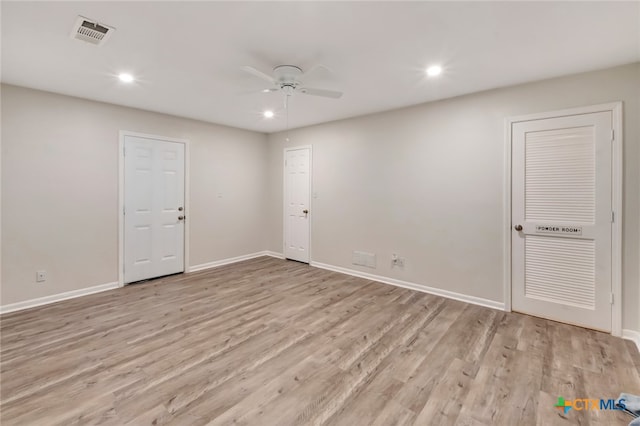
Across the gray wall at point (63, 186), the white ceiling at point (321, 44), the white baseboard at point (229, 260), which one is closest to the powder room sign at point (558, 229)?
the white ceiling at point (321, 44)

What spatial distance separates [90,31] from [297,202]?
3.92m

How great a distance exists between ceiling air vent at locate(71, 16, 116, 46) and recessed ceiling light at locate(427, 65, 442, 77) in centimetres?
273

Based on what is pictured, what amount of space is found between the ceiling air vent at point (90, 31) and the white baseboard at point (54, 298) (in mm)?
3115

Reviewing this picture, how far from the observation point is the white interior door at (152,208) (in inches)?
171

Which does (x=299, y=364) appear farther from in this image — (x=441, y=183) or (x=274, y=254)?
(x=274, y=254)

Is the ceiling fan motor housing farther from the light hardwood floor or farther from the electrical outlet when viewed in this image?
the electrical outlet

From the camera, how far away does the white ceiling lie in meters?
1.99

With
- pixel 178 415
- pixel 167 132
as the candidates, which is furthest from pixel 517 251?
pixel 167 132

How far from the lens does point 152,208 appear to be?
458 cm

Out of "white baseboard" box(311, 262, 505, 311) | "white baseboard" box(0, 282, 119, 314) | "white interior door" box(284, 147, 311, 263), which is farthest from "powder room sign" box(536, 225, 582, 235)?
"white baseboard" box(0, 282, 119, 314)

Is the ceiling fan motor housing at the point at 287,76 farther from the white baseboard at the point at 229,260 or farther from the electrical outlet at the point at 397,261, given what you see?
the white baseboard at the point at 229,260

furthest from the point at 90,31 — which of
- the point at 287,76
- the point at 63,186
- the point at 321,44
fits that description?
the point at 63,186

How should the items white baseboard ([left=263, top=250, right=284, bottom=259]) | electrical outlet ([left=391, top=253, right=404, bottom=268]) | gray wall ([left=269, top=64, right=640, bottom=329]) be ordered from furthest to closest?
white baseboard ([left=263, top=250, right=284, bottom=259]) < electrical outlet ([left=391, top=253, right=404, bottom=268]) < gray wall ([left=269, top=64, right=640, bottom=329])

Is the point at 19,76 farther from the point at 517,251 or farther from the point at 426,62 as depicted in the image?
the point at 517,251
